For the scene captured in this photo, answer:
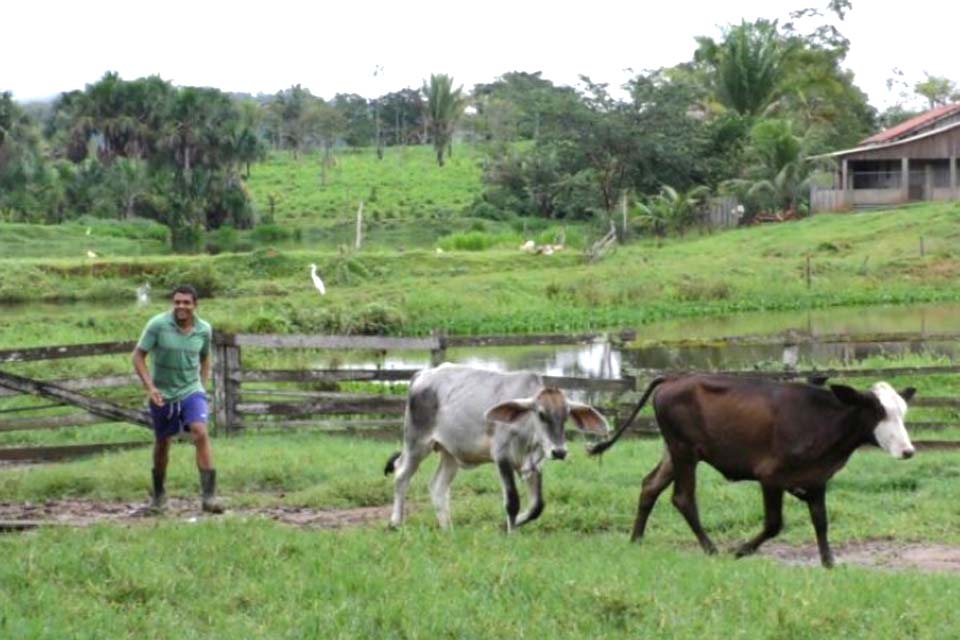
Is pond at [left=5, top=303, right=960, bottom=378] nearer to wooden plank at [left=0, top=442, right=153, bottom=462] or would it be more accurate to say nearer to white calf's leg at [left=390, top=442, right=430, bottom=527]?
wooden plank at [left=0, top=442, right=153, bottom=462]

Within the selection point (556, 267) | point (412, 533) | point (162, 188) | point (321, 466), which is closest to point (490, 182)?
point (162, 188)

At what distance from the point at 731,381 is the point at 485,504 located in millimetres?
2654

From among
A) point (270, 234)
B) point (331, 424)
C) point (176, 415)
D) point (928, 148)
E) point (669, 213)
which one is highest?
point (928, 148)

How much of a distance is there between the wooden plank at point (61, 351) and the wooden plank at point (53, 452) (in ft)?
3.35

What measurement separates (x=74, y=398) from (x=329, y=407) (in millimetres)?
3096

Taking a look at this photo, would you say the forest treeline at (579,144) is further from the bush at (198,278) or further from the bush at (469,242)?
the bush at (198,278)

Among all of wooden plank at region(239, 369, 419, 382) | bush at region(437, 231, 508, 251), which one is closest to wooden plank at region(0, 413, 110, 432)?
wooden plank at region(239, 369, 419, 382)

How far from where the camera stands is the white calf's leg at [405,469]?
38.1 feet

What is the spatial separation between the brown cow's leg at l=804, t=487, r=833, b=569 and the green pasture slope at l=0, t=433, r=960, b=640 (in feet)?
1.18

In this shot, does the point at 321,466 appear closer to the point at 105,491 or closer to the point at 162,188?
the point at 105,491

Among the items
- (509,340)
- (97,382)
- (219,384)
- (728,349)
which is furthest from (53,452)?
(728,349)

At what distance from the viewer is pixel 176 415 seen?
12555 millimetres

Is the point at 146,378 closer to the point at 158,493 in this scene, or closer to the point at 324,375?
the point at 158,493

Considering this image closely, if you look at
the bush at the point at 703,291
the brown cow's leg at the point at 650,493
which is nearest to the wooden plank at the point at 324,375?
the brown cow's leg at the point at 650,493
